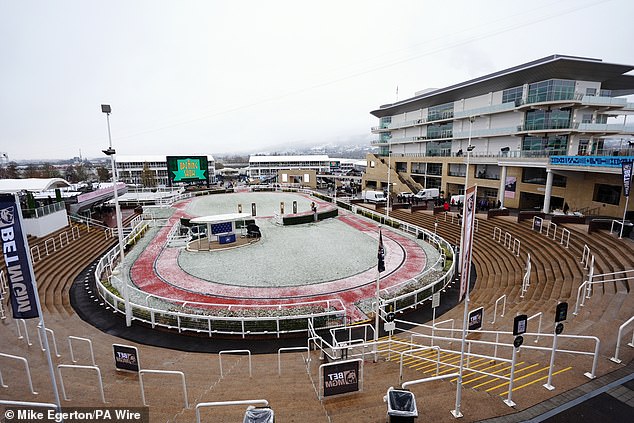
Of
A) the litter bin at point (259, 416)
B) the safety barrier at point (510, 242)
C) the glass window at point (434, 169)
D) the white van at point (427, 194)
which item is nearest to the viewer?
the litter bin at point (259, 416)

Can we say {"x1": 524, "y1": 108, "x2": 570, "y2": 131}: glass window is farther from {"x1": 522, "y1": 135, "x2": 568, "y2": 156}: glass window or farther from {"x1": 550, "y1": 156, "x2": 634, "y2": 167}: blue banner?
{"x1": 550, "y1": 156, "x2": 634, "y2": 167}: blue banner

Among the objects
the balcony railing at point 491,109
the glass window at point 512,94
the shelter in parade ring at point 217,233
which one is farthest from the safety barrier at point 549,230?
the glass window at point 512,94

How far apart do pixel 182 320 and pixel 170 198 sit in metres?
36.9

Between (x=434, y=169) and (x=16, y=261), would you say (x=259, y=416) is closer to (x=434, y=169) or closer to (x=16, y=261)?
(x=16, y=261)

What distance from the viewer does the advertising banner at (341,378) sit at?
7348mm

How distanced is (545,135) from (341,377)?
134 feet

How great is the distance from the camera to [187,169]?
165ft

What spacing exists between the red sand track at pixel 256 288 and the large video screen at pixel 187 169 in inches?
1133

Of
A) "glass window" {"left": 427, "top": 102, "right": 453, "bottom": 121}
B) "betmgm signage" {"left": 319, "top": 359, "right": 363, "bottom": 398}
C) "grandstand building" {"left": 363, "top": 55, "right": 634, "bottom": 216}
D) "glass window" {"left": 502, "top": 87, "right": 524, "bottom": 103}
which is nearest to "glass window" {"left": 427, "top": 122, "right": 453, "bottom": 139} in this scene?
"grandstand building" {"left": 363, "top": 55, "right": 634, "bottom": 216}

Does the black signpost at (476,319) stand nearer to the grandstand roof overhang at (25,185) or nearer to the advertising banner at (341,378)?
the advertising banner at (341,378)

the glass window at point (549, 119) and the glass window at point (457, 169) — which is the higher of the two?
the glass window at point (549, 119)

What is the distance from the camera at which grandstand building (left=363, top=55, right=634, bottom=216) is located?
2786 cm

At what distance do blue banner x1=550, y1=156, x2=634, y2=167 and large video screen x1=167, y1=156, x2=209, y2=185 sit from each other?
45.5 m

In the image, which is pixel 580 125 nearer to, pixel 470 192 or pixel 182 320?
pixel 470 192
